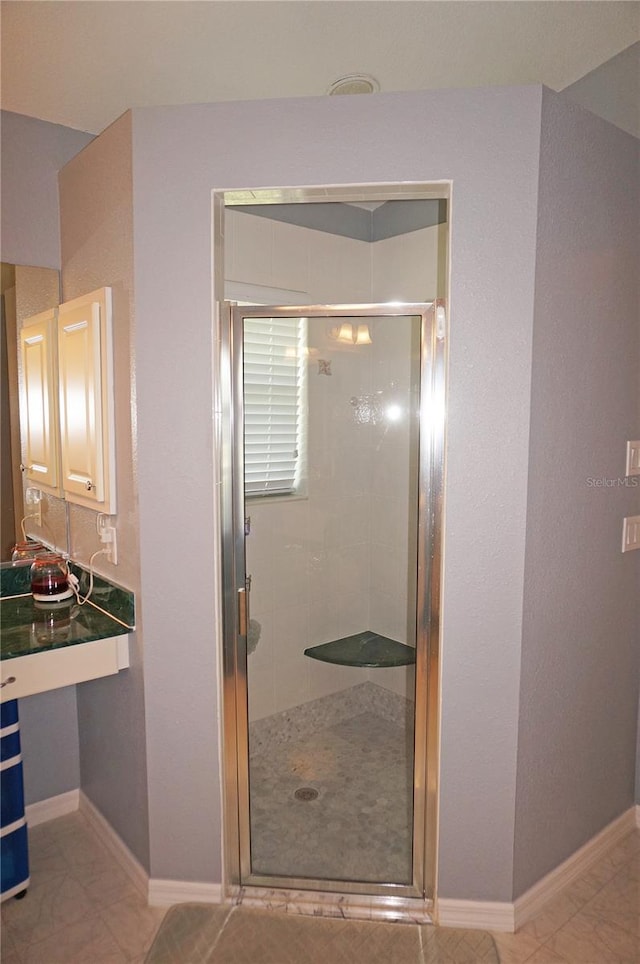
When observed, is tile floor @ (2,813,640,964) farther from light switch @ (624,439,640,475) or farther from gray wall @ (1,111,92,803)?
light switch @ (624,439,640,475)

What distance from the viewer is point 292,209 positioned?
2.73 m

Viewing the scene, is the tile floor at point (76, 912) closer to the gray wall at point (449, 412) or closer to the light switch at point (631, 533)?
the gray wall at point (449, 412)

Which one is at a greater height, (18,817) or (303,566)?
(303,566)

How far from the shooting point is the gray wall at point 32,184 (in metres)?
2.27

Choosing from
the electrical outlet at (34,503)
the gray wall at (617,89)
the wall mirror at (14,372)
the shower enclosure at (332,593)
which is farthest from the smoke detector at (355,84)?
the electrical outlet at (34,503)

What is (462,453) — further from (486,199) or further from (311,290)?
(311,290)

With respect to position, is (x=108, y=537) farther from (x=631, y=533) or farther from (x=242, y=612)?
(x=631, y=533)

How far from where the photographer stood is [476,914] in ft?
6.45

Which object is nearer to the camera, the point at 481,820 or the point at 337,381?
the point at 481,820

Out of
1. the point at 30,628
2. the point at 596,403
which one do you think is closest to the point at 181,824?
the point at 30,628

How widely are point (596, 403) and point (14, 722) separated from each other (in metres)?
2.11

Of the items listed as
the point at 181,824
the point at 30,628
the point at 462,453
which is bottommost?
the point at 181,824

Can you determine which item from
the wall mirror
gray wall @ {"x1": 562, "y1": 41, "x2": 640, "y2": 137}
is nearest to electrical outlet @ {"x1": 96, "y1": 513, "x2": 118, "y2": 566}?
the wall mirror

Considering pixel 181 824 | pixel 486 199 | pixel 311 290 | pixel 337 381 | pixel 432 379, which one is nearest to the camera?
pixel 486 199
